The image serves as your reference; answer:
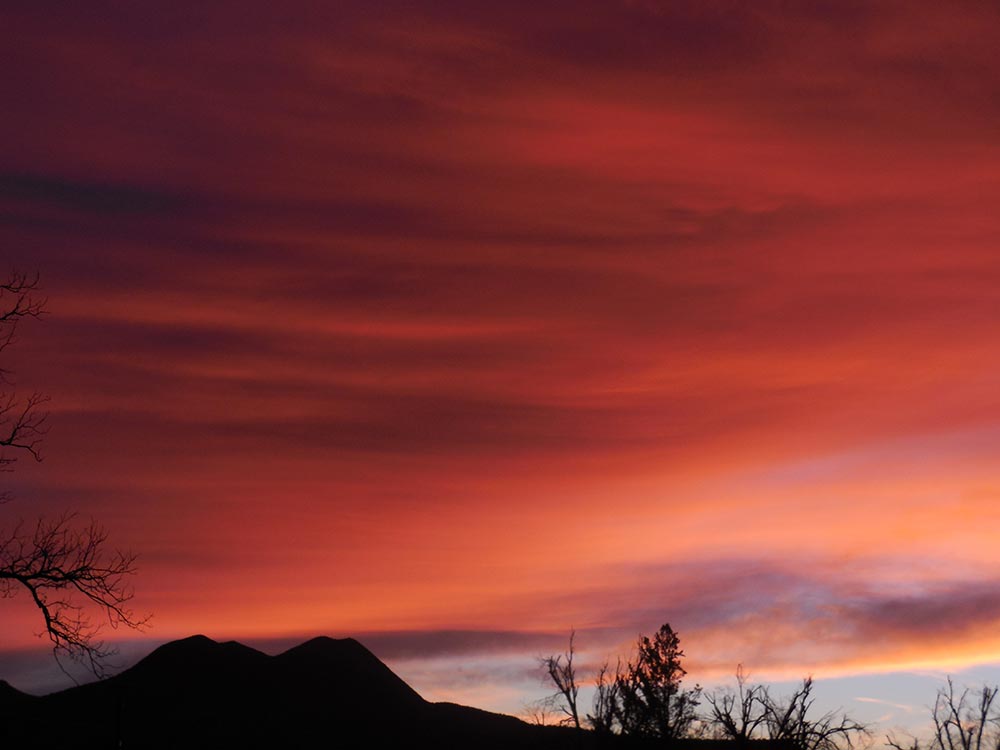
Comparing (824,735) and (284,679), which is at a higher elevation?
(284,679)

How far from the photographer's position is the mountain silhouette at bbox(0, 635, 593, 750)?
101500 millimetres

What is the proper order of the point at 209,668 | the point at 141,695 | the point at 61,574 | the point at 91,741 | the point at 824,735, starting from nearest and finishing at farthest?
the point at 61,574 < the point at 824,735 < the point at 91,741 < the point at 141,695 < the point at 209,668

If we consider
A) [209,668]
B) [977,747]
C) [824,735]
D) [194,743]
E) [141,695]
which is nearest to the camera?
[824,735]

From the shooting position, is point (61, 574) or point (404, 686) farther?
point (404, 686)

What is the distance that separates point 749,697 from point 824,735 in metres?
5.83

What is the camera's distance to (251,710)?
363 ft

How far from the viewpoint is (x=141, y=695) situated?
363 feet

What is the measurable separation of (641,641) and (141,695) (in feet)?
162

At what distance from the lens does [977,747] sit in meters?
74.8

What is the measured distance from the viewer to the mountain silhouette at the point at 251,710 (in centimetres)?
10150

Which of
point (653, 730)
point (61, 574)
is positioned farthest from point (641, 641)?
point (61, 574)

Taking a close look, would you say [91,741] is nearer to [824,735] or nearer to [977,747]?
[824,735]

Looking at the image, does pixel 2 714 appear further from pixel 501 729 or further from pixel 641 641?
pixel 641 641

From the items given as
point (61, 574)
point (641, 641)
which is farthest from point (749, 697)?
point (61, 574)
